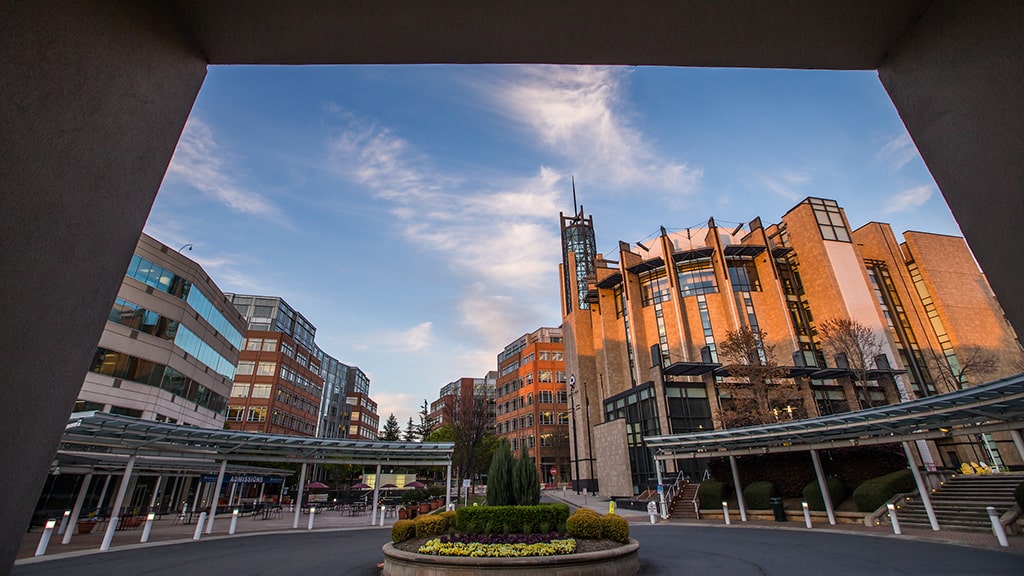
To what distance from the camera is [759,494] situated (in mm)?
23312

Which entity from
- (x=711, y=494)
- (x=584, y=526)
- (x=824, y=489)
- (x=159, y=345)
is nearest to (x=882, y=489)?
(x=824, y=489)

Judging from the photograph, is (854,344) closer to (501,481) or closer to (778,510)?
(778,510)

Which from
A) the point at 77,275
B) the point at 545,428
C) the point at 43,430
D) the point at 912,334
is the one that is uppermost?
the point at 912,334

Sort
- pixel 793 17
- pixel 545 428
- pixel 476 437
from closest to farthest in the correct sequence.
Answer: pixel 793 17 → pixel 476 437 → pixel 545 428

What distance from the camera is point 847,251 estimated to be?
45.6m

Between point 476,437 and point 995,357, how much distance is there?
5058 centimetres

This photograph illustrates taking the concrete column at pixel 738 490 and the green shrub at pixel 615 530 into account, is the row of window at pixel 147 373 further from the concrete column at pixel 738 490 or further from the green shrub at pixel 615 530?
the concrete column at pixel 738 490

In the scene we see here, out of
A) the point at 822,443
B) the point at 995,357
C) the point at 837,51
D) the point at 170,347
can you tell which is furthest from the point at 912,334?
the point at 170,347

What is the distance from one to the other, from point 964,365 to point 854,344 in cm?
1637

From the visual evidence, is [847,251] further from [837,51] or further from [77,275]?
[77,275]

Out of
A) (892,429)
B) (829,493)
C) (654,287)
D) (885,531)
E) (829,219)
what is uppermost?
(829,219)

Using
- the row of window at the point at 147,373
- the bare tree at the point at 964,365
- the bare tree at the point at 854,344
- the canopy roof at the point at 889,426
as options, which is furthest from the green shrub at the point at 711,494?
the row of window at the point at 147,373

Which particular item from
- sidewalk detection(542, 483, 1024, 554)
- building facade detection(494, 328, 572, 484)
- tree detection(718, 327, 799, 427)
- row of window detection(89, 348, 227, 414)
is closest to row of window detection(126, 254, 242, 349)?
row of window detection(89, 348, 227, 414)

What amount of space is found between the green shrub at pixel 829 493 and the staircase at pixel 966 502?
268cm
